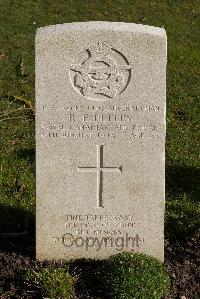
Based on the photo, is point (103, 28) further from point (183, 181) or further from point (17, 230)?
point (183, 181)

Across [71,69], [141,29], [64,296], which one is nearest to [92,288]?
[64,296]

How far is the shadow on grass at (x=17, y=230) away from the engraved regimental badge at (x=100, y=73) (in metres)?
1.44

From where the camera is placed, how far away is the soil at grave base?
480 centimetres

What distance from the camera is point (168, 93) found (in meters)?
9.17

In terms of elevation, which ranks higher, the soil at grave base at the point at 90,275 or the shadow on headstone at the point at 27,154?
the shadow on headstone at the point at 27,154

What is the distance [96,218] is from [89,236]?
6.3 inches

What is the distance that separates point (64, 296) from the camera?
4613 millimetres

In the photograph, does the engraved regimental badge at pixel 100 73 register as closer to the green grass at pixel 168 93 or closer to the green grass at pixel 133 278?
the green grass at pixel 133 278

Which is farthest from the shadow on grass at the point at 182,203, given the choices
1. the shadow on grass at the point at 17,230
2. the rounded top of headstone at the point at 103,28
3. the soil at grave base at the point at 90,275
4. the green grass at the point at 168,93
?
the rounded top of headstone at the point at 103,28

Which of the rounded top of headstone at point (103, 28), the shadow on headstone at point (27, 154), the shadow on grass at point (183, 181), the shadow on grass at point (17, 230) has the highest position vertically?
the rounded top of headstone at point (103, 28)

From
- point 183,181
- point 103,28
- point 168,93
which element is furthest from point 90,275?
point 168,93

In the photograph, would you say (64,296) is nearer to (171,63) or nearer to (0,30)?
(171,63)

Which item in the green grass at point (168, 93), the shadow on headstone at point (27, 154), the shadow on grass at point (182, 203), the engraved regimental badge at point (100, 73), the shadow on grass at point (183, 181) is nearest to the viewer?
the engraved regimental badge at point (100, 73)

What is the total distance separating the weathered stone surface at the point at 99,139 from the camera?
15.4 feet
